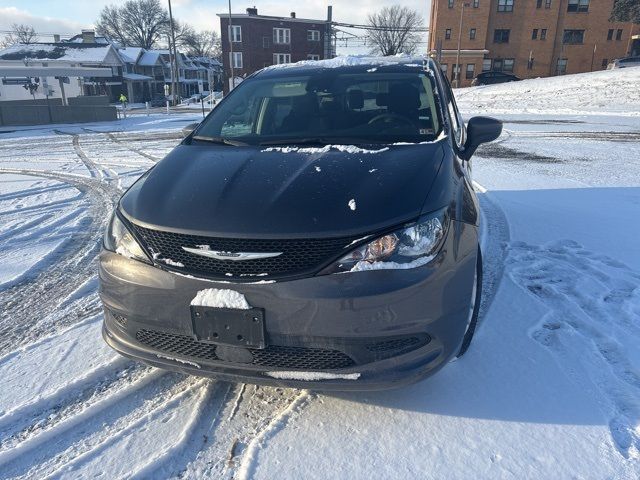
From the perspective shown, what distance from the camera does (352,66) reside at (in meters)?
3.88

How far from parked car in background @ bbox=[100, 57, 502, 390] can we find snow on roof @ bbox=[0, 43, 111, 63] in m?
38.6

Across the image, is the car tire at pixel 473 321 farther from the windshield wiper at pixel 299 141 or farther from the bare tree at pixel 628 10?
the bare tree at pixel 628 10

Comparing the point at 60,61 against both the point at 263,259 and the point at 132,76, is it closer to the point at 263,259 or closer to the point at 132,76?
the point at 132,76

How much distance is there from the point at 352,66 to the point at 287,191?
2.03 meters

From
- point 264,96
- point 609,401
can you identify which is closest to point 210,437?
point 609,401

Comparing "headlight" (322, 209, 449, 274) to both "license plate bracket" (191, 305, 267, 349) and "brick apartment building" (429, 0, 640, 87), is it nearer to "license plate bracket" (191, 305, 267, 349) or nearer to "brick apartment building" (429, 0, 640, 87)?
"license plate bracket" (191, 305, 267, 349)

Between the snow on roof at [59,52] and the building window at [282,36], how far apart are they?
1756 centimetres

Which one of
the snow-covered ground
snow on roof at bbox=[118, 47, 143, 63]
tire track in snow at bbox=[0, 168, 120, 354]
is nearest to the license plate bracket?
the snow-covered ground

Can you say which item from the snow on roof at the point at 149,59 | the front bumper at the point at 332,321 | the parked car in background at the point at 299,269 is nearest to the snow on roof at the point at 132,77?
the snow on roof at the point at 149,59

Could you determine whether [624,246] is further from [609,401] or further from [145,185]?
[145,185]

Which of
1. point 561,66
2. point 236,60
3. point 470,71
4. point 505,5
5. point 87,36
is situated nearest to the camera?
point 505,5

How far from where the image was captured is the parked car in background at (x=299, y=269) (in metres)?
2.01

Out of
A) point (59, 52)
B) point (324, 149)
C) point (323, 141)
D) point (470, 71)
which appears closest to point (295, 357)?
point (324, 149)

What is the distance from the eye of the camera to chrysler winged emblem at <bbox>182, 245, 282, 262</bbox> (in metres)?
2.04
